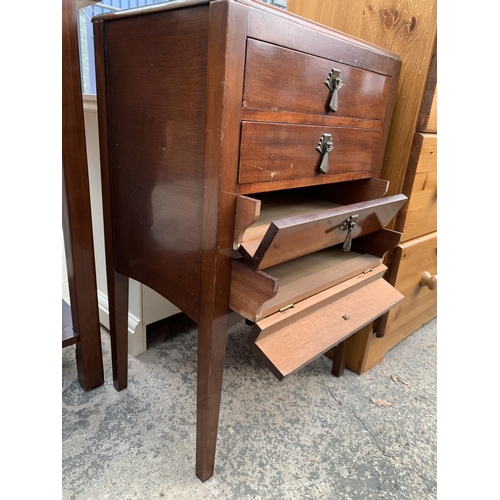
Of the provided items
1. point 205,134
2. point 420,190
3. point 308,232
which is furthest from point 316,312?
point 420,190

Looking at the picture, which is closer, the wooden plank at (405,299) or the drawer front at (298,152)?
the drawer front at (298,152)

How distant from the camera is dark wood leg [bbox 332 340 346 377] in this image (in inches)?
49.9

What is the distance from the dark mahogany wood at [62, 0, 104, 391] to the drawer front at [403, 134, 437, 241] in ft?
2.87

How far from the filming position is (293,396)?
1213 mm

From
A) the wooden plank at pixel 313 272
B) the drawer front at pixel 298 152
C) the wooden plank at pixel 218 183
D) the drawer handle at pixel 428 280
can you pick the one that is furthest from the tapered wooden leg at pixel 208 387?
the drawer handle at pixel 428 280

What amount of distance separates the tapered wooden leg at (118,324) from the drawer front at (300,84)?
0.62 m

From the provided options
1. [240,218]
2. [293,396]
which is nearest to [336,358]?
[293,396]

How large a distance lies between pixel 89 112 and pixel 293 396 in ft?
3.52

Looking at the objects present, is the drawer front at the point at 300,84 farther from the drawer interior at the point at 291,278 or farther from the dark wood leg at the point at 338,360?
the dark wood leg at the point at 338,360

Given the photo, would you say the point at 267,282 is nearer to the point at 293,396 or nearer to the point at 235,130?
the point at 235,130

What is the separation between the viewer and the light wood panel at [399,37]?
0.96 metres

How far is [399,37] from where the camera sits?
3.29 feet

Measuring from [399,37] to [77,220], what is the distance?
0.96 meters

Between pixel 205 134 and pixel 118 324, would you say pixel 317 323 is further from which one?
Answer: pixel 118 324
